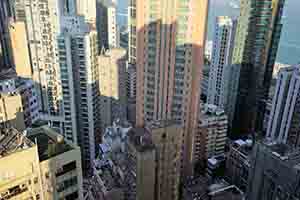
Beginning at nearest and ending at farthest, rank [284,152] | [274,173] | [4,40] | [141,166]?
1. [274,173]
2. [284,152]
3. [141,166]
4. [4,40]

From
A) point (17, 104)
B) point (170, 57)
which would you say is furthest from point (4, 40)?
point (170, 57)

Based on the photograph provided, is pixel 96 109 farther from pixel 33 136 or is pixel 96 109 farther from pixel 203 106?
pixel 33 136

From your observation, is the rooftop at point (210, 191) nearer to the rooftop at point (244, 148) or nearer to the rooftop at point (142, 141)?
the rooftop at point (244, 148)

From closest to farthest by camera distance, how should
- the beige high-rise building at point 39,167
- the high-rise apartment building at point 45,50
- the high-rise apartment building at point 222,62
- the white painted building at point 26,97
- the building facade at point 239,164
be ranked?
the beige high-rise building at point 39,167
the white painted building at point 26,97
the building facade at point 239,164
the high-rise apartment building at point 45,50
the high-rise apartment building at point 222,62

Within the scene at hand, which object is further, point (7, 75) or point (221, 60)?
point (221, 60)

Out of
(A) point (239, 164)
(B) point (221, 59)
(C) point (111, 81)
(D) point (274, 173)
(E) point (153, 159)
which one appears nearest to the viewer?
(D) point (274, 173)

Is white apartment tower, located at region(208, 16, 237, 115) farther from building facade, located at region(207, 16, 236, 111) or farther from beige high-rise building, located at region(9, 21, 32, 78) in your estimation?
beige high-rise building, located at region(9, 21, 32, 78)

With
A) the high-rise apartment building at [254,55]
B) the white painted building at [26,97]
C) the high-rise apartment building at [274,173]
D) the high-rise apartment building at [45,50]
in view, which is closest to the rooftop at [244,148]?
the high-rise apartment building at [254,55]

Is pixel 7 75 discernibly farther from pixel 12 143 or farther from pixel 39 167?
pixel 39 167
